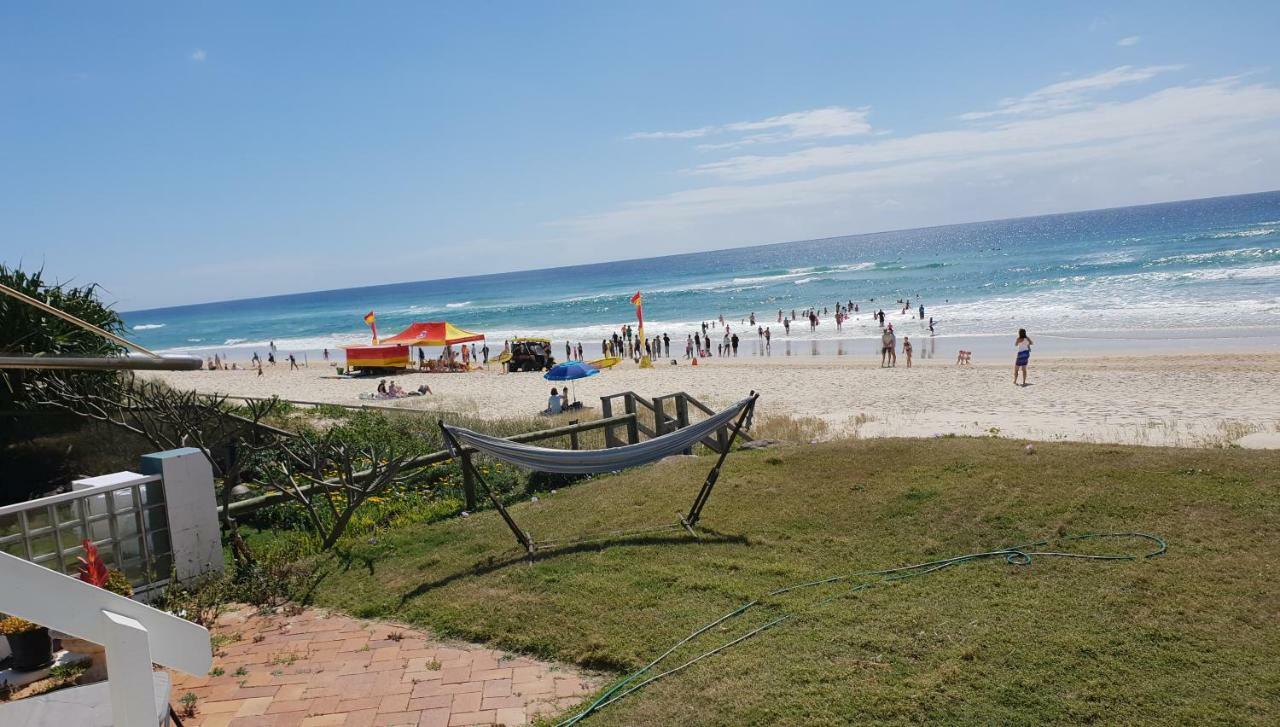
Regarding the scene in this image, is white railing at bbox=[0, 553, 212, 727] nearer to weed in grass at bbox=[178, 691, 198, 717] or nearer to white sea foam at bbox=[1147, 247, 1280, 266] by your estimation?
weed in grass at bbox=[178, 691, 198, 717]

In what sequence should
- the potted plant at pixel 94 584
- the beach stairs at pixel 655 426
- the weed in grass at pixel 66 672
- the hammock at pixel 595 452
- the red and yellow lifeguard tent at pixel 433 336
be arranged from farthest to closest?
the red and yellow lifeguard tent at pixel 433 336 → the beach stairs at pixel 655 426 → the hammock at pixel 595 452 → the weed in grass at pixel 66 672 → the potted plant at pixel 94 584

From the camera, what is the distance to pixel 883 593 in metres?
5.05

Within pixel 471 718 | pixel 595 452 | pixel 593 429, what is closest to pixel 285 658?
pixel 471 718

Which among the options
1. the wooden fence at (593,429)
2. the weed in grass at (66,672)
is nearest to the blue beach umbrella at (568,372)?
the wooden fence at (593,429)

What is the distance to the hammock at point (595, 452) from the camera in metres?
6.79

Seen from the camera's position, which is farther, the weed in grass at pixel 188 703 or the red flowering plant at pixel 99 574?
the red flowering plant at pixel 99 574

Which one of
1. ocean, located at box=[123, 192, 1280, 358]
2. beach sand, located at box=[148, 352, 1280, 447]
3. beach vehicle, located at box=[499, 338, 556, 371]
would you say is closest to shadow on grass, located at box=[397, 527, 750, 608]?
beach sand, located at box=[148, 352, 1280, 447]

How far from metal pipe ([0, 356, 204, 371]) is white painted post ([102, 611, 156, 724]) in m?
0.54

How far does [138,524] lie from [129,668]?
486 cm

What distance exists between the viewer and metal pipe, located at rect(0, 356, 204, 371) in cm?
173

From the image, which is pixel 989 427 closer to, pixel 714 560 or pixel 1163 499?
pixel 1163 499

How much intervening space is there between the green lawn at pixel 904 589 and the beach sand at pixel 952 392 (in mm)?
3552

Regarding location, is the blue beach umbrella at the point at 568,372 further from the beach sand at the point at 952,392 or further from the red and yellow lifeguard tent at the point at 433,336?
the red and yellow lifeguard tent at the point at 433,336

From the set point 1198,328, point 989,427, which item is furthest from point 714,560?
point 1198,328
